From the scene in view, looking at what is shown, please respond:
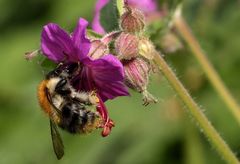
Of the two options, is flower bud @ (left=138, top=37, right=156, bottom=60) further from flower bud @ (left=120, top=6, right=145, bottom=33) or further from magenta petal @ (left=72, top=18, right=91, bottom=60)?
magenta petal @ (left=72, top=18, right=91, bottom=60)

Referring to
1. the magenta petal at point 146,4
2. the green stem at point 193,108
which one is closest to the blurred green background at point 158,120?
the magenta petal at point 146,4

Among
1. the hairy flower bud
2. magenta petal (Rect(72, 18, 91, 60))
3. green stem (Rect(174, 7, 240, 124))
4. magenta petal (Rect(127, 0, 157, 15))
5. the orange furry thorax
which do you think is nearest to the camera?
magenta petal (Rect(72, 18, 91, 60))

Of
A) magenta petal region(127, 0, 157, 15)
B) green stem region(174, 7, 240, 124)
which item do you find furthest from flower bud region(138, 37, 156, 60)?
magenta petal region(127, 0, 157, 15)

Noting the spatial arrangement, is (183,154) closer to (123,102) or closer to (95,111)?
(123,102)

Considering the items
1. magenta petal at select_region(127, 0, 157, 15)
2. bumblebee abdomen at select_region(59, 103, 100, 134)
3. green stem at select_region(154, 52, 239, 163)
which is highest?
magenta petal at select_region(127, 0, 157, 15)

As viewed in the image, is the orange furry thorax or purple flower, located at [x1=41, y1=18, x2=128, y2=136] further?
the orange furry thorax

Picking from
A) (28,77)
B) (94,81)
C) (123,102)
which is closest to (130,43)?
(94,81)

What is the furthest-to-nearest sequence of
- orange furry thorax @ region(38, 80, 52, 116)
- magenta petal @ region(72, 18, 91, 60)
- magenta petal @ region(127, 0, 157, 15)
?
magenta petal @ region(127, 0, 157, 15) < orange furry thorax @ region(38, 80, 52, 116) < magenta petal @ region(72, 18, 91, 60)

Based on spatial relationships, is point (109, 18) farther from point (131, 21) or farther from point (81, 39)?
point (81, 39)

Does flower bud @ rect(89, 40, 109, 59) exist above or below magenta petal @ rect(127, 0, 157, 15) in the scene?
below
